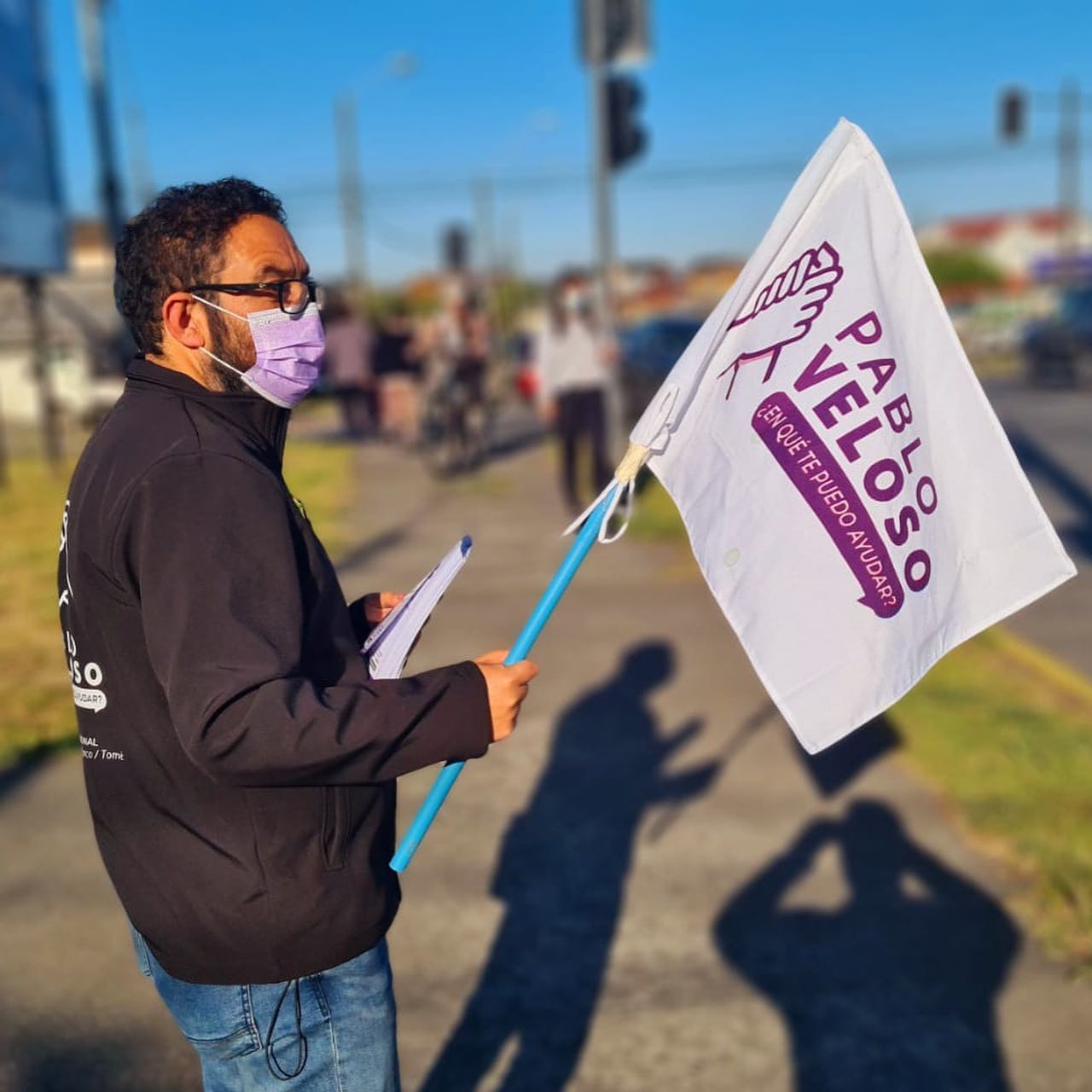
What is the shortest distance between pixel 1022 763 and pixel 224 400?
3.81 meters

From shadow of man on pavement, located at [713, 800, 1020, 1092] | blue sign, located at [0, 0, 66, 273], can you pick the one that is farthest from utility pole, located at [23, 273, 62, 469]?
shadow of man on pavement, located at [713, 800, 1020, 1092]

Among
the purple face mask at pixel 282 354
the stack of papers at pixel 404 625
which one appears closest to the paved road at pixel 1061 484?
the stack of papers at pixel 404 625

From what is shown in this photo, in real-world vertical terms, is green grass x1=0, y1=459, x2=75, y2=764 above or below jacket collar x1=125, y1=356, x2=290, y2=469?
below

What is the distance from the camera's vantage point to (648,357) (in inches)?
796

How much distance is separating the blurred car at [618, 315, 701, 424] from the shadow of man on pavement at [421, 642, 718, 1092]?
12.3m

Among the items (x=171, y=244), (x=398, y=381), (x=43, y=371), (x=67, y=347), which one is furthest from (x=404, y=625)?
(x=67, y=347)

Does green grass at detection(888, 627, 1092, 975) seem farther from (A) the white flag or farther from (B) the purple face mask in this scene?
(B) the purple face mask

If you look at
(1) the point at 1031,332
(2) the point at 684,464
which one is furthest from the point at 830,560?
(1) the point at 1031,332

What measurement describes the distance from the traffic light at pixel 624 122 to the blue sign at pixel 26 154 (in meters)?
5.66

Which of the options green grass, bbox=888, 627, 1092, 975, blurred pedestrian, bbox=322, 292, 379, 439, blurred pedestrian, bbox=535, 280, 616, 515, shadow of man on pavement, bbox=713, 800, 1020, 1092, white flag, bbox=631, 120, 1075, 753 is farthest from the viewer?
blurred pedestrian, bbox=322, 292, 379, 439

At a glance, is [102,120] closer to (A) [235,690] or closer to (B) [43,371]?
(B) [43,371]

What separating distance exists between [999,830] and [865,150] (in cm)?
280

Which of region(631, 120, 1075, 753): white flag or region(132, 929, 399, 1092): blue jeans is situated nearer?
region(132, 929, 399, 1092): blue jeans

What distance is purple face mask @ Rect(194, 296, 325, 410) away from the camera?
5.96 feet
